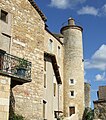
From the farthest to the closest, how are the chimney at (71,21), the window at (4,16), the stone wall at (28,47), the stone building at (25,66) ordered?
the chimney at (71,21) → the stone wall at (28,47) → the window at (4,16) → the stone building at (25,66)

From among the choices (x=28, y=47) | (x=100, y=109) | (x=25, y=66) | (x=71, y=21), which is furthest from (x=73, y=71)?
(x=25, y=66)

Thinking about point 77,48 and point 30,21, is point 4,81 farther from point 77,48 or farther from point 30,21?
point 77,48

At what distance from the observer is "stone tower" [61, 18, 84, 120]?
136ft

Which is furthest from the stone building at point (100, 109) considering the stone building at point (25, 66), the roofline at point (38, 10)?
the roofline at point (38, 10)

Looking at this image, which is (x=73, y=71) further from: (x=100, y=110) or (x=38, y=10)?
(x=38, y=10)

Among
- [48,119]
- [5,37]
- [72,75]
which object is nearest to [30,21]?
[5,37]

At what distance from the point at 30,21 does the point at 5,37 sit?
3322 millimetres

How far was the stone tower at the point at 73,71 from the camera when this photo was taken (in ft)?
136

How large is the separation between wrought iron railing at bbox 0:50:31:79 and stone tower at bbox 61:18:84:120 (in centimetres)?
2508

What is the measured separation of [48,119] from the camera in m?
24.0

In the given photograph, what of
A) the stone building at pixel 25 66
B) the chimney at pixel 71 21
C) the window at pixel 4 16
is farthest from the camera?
the chimney at pixel 71 21

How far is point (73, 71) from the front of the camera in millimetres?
42562

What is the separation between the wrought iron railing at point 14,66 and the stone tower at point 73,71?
25078mm

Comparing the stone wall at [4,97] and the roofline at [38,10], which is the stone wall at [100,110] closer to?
the roofline at [38,10]
